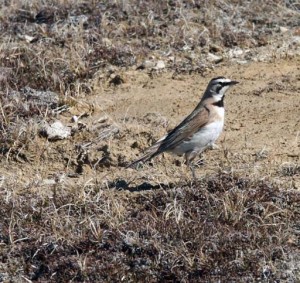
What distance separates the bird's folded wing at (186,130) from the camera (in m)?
9.24

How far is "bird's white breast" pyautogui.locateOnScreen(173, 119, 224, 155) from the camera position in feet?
30.7

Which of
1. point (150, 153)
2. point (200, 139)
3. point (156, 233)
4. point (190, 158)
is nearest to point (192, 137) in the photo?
point (200, 139)

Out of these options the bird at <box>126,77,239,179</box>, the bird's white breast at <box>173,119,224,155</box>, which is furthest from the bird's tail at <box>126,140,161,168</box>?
the bird's white breast at <box>173,119,224,155</box>

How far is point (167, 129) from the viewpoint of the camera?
33.6ft

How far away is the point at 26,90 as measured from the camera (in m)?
11.3

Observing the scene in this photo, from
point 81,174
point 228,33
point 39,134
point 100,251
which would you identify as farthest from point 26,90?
point 100,251

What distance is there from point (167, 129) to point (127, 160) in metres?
0.70

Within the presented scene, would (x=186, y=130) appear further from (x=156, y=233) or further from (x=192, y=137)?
(x=156, y=233)

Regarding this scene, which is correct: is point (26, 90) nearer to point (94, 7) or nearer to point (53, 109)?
point (53, 109)

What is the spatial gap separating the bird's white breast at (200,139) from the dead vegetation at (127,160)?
11.0 inches

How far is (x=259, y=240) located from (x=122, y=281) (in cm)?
118

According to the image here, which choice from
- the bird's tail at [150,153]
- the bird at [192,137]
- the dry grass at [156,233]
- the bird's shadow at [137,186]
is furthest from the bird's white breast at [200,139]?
the dry grass at [156,233]

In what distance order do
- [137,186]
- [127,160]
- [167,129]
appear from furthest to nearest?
[167,129], [127,160], [137,186]

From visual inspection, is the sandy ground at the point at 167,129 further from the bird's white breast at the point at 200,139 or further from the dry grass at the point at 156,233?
the dry grass at the point at 156,233
